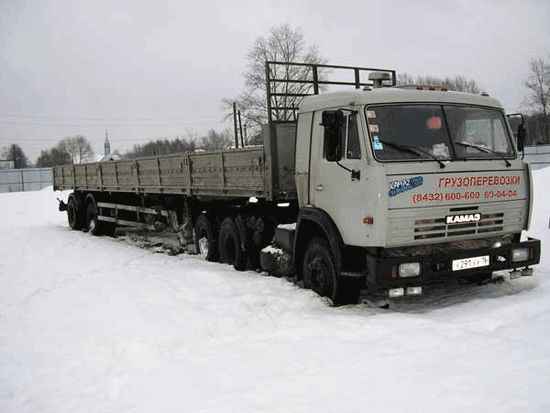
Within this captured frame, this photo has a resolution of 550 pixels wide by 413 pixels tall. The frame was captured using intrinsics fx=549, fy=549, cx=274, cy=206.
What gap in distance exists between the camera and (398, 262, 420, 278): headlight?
557 cm

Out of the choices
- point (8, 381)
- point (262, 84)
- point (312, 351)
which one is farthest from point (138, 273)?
point (262, 84)

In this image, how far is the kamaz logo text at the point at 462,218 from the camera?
576 centimetres

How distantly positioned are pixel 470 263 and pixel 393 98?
1.94m

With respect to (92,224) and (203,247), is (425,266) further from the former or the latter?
(92,224)

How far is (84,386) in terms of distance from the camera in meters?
4.29

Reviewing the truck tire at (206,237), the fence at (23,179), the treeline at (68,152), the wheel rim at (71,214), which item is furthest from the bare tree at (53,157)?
the truck tire at (206,237)

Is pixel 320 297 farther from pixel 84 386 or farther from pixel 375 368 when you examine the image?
pixel 84 386

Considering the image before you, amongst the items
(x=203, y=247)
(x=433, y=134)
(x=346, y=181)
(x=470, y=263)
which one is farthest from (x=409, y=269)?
(x=203, y=247)

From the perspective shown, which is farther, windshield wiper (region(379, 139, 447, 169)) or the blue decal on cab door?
windshield wiper (region(379, 139, 447, 169))

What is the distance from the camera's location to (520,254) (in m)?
6.16

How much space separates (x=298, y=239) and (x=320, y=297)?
2.64 feet

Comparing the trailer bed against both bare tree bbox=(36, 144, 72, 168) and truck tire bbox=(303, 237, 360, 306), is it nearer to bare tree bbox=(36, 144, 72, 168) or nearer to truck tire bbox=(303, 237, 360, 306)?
truck tire bbox=(303, 237, 360, 306)

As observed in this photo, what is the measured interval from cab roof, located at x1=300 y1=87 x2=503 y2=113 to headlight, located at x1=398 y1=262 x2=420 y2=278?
5.72ft

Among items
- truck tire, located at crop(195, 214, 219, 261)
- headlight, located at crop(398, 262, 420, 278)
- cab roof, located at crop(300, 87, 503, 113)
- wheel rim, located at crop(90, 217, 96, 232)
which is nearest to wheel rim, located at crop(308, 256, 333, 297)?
headlight, located at crop(398, 262, 420, 278)
